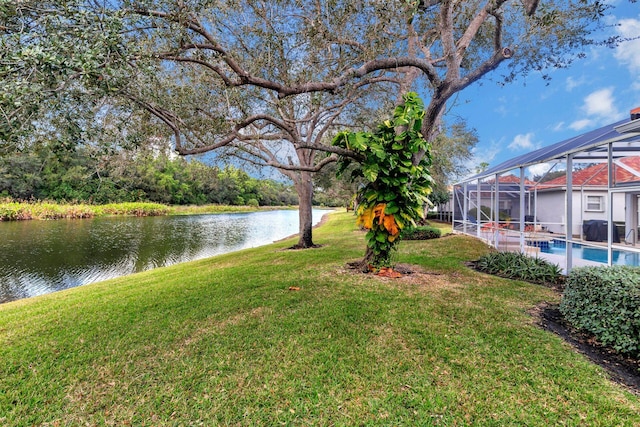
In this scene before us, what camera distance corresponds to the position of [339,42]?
536cm

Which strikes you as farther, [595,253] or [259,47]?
[595,253]

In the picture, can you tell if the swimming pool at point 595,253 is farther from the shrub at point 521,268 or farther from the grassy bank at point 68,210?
the grassy bank at point 68,210

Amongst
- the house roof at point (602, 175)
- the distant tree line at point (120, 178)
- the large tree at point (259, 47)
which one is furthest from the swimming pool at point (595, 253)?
the distant tree line at point (120, 178)

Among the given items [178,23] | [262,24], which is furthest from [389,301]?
[262,24]

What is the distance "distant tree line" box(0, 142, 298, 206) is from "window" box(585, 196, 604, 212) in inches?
487

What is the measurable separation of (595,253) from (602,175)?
5.61 metres

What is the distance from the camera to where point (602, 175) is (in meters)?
11.0

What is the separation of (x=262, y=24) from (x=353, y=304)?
218 inches

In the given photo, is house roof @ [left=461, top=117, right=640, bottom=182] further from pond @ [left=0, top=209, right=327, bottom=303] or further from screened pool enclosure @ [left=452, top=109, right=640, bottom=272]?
pond @ [left=0, top=209, right=327, bottom=303]

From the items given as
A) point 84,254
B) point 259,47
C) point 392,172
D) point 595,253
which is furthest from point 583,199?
point 84,254

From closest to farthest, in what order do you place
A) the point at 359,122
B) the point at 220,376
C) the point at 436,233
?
the point at 220,376
the point at 359,122
the point at 436,233

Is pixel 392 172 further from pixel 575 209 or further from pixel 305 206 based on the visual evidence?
pixel 575 209

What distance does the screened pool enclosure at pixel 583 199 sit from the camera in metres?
5.04

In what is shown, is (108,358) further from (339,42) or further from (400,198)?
(339,42)
